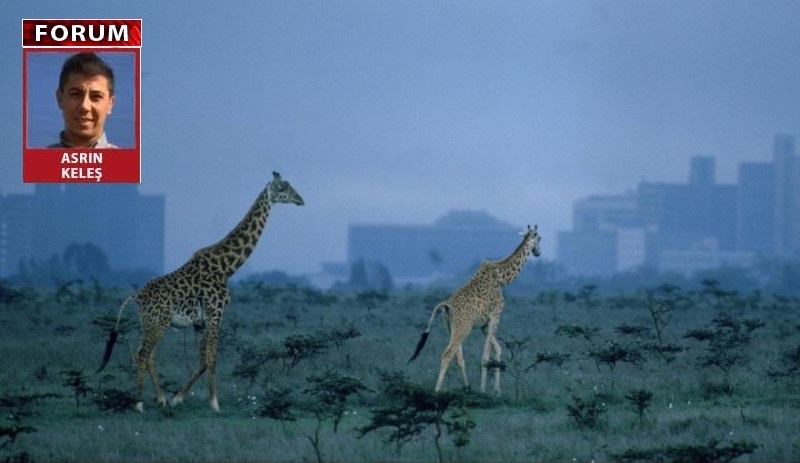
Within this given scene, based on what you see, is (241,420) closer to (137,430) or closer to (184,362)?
(137,430)

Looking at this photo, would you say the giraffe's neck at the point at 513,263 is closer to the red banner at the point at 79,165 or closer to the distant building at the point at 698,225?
the red banner at the point at 79,165

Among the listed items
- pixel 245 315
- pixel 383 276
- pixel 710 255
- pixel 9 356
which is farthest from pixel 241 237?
pixel 710 255

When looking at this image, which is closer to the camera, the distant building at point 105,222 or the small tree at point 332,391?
the small tree at point 332,391

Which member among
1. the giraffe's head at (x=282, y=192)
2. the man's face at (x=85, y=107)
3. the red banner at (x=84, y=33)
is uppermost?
the red banner at (x=84, y=33)

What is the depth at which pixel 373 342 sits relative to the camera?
20.4m

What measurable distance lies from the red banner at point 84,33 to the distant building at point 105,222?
359 feet

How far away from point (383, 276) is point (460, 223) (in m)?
102

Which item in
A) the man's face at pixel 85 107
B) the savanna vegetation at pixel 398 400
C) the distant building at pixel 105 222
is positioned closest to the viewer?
the savanna vegetation at pixel 398 400

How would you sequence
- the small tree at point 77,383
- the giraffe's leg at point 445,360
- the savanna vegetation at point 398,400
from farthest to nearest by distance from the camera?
1. the giraffe's leg at point 445,360
2. the small tree at point 77,383
3. the savanna vegetation at point 398,400

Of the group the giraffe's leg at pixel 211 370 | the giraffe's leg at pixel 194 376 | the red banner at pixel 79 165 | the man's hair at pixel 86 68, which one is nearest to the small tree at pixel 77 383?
the giraffe's leg at pixel 194 376

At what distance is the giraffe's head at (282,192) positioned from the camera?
1534 centimetres

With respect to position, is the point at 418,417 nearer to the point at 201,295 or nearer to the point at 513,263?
the point at 201,295

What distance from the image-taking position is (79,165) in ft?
51.2

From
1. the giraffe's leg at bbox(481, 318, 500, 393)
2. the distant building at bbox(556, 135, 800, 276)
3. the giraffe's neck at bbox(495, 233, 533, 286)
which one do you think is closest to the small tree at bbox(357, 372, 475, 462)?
the giraffe's leg at bbox(481, 318, 500, 393)
